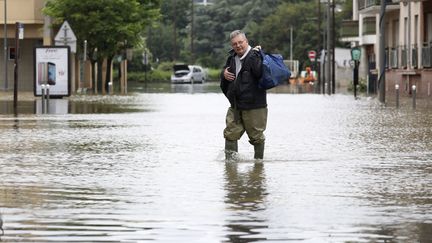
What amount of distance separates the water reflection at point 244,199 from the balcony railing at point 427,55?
4227cm

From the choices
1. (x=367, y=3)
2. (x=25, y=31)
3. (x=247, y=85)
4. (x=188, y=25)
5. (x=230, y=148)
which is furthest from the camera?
(x=188, y=25)

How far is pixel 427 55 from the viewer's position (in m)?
59.7

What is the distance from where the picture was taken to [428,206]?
1229 cm

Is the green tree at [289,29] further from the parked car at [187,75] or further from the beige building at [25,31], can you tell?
the beige building at [25,31]

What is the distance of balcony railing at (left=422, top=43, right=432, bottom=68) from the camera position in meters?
59.0

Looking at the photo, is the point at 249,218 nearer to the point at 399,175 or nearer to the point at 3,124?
the point at 399,175

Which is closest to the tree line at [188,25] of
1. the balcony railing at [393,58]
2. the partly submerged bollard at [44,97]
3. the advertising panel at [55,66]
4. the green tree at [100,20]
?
the green tree at [100,20]

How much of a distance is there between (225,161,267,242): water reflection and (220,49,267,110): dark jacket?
777mm

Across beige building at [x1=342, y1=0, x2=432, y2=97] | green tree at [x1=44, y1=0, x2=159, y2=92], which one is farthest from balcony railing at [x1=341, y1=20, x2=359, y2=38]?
green tree at [x1=44, y1=0, x2=159, y2=92]

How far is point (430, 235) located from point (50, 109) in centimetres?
3049

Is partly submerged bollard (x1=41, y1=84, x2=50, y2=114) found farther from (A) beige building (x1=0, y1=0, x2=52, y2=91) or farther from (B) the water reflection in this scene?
(A) beige building (x1=0, y1=0, x2=52, y2=91)

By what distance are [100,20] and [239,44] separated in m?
57.5

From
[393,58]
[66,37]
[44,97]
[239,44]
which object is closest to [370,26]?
[393,58]

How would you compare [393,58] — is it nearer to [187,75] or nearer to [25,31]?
[25,31]
